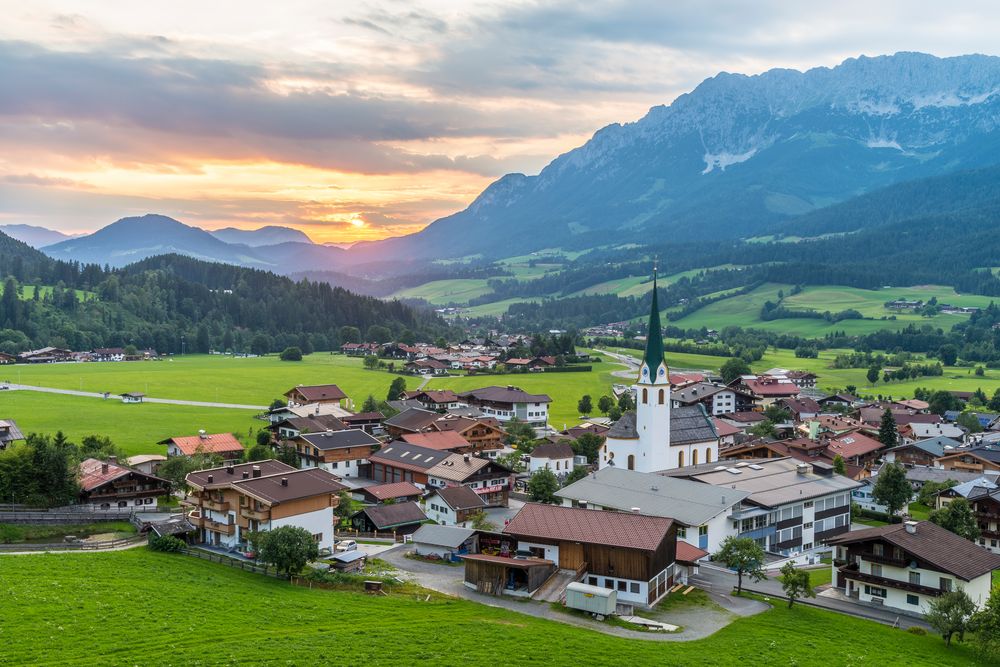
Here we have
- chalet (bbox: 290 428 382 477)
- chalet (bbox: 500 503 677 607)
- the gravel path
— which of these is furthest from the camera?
chalet (bbox: 290 428 382 477)

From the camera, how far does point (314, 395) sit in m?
85.6

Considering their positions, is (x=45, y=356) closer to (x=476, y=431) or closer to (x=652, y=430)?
(x=476, y=431)

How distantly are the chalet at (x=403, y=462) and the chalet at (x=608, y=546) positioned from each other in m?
20.4

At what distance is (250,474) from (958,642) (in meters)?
32.6

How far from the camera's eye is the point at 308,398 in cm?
8481

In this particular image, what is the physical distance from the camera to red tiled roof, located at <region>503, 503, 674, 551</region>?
117 ft

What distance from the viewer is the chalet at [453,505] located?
49688 mm

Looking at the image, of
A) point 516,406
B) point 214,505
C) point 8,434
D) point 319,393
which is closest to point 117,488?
point 214,505

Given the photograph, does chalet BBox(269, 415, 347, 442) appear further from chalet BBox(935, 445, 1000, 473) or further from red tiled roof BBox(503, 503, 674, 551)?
chalet BBox(935, 445, 1000, 473)

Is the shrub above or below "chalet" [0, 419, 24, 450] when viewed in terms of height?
below

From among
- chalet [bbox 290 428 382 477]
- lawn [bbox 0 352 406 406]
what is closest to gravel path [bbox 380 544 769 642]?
chalet [bbox 290 428 382 477]

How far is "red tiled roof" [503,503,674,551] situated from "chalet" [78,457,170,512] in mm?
22858

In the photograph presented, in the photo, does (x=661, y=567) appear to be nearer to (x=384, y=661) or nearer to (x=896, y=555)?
(x=896, y=555)

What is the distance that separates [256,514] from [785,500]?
28.6m
